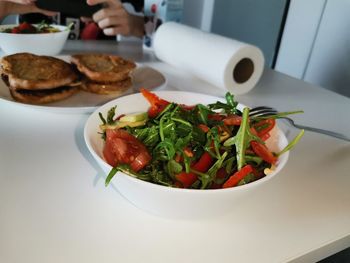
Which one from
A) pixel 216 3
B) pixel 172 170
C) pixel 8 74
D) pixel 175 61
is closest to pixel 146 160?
pixel 172 170

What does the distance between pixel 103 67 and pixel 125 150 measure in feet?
1.54

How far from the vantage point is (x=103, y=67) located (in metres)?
0.88

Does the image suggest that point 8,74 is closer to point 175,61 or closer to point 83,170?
point 83,170

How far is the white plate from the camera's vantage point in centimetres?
73

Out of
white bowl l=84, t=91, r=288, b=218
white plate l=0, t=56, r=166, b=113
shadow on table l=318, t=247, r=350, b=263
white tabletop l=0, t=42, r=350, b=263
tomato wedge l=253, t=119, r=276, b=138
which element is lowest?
shadow on table l=318, t=247, r=350, b=263

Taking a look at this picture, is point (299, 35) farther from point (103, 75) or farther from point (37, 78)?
point (37, 78)

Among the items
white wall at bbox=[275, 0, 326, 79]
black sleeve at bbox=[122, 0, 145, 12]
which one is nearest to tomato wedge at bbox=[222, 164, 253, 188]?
white wall at bbox=[275, 0, 326, 79]

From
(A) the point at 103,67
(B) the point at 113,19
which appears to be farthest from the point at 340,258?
(B) the point at 113,19

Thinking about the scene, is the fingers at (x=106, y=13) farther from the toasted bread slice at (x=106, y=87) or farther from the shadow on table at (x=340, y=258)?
the shadow on table at (x=340, y=258)

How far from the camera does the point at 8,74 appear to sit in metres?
0.75

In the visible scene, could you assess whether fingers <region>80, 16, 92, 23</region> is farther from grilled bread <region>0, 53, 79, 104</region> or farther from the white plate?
grilled bread <region>0, 53, 79, 104</region>

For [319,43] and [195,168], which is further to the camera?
[319,43]

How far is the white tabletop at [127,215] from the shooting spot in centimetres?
43

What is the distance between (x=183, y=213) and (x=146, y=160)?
0.30ft
